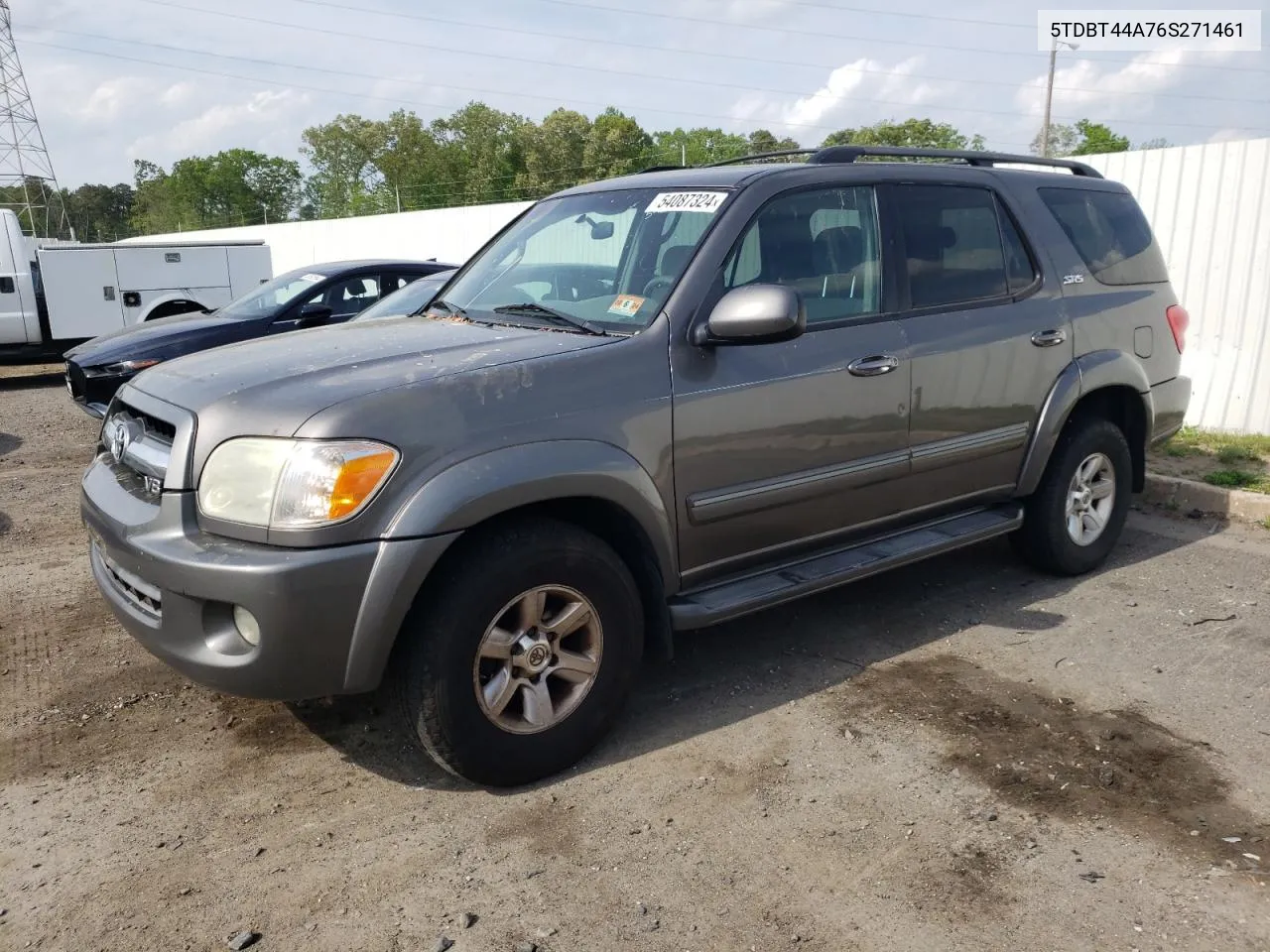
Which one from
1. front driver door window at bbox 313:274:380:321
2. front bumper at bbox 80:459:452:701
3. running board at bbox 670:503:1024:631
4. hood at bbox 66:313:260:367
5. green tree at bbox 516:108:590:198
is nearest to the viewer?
front bumper at bbox 80:459:452:701

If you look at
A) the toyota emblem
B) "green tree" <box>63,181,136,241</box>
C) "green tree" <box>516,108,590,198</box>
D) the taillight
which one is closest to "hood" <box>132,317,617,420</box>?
the toyota emblem

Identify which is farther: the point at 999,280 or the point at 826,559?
the point at 999,280

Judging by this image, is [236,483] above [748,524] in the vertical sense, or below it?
above

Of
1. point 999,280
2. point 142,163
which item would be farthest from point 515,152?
point 999,280

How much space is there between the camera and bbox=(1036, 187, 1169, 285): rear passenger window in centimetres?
497

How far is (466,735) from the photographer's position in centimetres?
304

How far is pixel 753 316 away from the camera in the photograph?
3.36m

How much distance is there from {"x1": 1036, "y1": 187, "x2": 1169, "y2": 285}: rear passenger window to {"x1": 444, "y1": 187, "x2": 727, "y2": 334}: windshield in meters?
2.15

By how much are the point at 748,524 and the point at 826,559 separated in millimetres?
490

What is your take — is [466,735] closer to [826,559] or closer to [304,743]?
[304,743]

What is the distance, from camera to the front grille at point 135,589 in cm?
304

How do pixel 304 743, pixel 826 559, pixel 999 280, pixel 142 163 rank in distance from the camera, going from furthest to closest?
pixel 142 163
pixel 999 280
pixel 826 559
pixel 304 743

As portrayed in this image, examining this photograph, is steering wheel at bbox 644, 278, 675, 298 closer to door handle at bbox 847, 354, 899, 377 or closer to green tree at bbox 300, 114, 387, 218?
door handle at bbox 847, 354, 899, 377

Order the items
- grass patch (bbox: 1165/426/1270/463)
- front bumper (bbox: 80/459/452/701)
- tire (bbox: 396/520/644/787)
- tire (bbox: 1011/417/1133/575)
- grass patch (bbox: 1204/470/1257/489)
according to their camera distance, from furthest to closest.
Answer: grass patch (bbox: 1165/426/1270/463) < grass patch (bbox: 1204/470/1257/489) < tire (bbox: 1011/417/1133/575) < tire (bbox: 396/520/644/787) < front bumper (bbox: 80/459/452/701)
